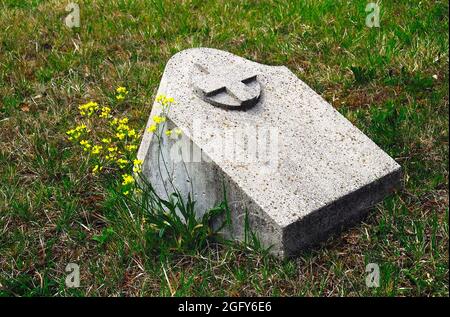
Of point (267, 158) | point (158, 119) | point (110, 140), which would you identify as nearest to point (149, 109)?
point (110, 140)

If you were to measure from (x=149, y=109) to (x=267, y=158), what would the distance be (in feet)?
5.05

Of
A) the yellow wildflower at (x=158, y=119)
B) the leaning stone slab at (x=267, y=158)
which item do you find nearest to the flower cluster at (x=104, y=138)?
the leaning stone slab at (x=267, y=158)

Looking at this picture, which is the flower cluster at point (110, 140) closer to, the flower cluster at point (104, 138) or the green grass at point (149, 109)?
the flower cluster at point (104, 138)

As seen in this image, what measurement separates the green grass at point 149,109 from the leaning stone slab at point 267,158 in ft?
0.54

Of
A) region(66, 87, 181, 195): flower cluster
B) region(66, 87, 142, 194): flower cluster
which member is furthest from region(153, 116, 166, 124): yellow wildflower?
region(66, 87, 142, 194): flower cluster

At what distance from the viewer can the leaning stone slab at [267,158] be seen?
3277 millimetres

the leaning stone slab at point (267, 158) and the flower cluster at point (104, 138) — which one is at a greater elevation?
the leaning stone slab at point (267, 158)

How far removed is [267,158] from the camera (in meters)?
3.48

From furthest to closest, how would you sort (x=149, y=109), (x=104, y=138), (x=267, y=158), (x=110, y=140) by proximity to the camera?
(x=149, y=109) < (x=104, y=138) < (x=110, y=140) < (x=267, y=158)

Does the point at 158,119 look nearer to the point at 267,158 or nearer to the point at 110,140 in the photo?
the point at 110,140

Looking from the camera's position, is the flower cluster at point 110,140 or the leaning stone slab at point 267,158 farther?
the flower cluster at point 110,140

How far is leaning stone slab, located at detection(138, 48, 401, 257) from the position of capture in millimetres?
3277

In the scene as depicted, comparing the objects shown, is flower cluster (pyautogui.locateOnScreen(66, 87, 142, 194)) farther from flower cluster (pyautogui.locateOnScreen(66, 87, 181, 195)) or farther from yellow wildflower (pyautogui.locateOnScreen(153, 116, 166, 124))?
yellow wildflower (pyautogui.locateOnScreen(153, 116, 166, 124))
